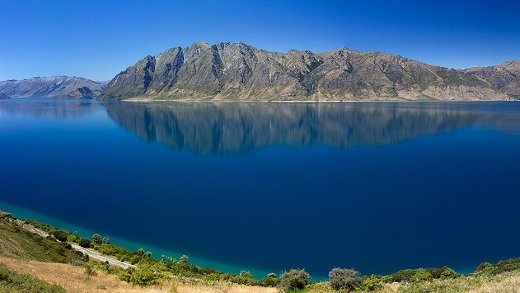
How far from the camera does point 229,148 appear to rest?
5295 inches

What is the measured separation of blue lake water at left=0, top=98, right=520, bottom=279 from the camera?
1834 inches

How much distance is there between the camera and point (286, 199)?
67875mm

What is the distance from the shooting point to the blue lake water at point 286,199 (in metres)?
46.6

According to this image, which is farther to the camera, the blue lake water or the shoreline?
the blue lake water

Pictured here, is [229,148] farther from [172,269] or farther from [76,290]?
[76,290]

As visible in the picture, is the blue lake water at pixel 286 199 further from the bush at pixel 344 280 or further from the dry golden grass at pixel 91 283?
the dry golden grass at pixel 91 283

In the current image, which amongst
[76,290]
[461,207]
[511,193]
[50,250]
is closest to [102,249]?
[50,250]

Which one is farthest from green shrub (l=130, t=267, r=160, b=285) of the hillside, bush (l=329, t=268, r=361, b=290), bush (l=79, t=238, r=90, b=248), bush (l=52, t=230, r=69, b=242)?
bush (l=52, t=230, r=69, b=242)

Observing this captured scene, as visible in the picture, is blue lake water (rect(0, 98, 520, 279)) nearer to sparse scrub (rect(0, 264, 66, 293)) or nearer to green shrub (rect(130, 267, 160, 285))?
green shrub (rect(130, 267, 160, 285))

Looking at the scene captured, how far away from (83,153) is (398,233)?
4306 inches

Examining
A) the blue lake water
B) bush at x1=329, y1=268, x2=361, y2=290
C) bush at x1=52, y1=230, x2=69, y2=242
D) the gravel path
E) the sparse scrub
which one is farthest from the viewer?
the blue lake water

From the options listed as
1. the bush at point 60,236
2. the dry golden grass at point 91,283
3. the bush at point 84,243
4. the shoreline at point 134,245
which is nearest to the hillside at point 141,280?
the dry golden grass at point 91,283

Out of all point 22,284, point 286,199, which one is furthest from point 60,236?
point 286,199

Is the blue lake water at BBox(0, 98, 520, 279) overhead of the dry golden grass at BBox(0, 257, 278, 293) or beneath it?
beneath
